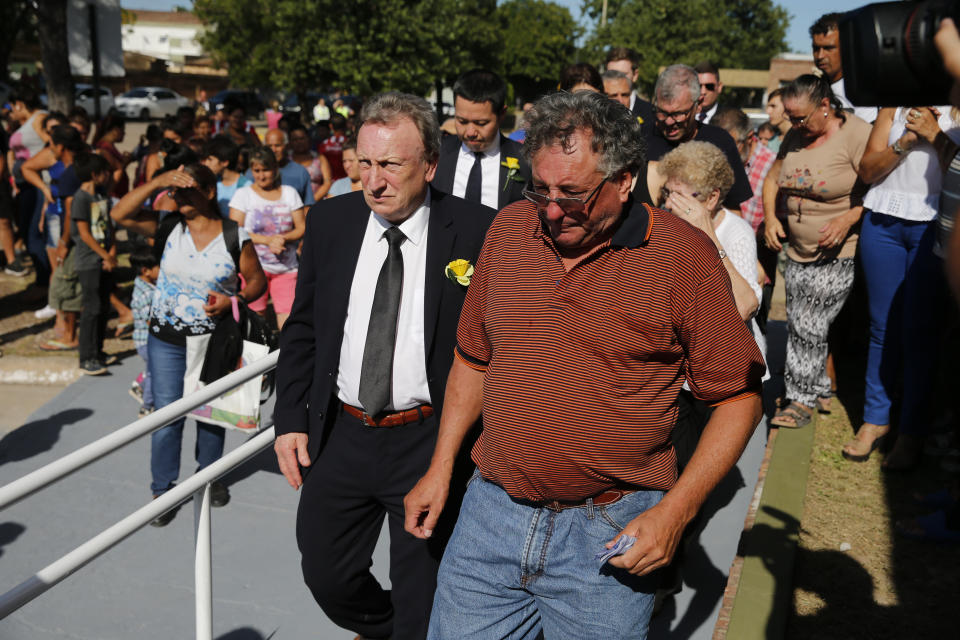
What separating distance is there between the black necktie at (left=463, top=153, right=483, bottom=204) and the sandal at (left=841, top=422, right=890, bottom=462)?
8.65 ft

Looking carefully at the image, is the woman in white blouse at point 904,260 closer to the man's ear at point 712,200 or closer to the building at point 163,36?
the man's ear at point 712,200

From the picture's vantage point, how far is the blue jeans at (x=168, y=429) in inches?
187

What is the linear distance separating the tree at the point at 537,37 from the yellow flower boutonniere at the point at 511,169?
5498 centimetres

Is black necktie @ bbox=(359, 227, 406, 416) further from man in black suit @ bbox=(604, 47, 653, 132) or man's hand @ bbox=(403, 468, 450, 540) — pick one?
man in black suit @ bbox=(604, 47, 653, 132)

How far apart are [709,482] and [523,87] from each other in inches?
2650

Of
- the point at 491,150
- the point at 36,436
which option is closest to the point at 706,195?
the point at 491,150

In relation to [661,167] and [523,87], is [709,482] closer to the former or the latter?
[661,167]

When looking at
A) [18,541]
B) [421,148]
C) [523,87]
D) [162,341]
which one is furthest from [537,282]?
[523,87]

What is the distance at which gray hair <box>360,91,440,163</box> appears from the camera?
3061mm

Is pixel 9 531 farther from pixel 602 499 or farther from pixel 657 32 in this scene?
pixel 657 32

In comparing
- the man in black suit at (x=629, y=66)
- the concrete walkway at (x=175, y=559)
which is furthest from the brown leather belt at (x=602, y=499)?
the man in black suit at (x=629, y=66)

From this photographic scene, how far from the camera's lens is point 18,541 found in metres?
4.50

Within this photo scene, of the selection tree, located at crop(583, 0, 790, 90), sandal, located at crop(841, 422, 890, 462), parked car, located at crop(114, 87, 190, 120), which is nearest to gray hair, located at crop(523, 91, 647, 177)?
sandal, located at crop(841, 422, 890, 462)

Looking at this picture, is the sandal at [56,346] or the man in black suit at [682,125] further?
the sandal at [56,346]
